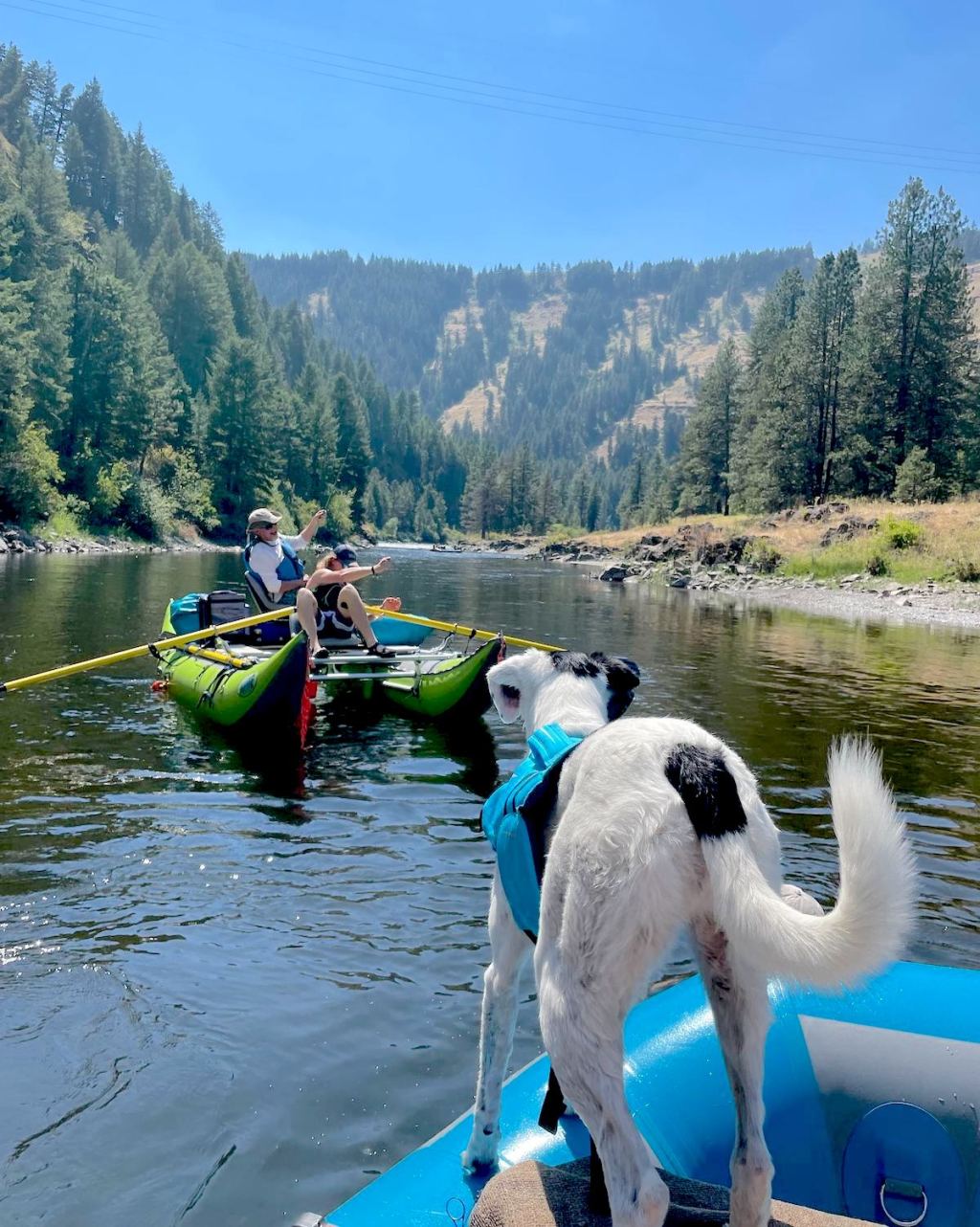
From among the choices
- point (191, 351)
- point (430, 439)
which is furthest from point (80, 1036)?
point (430, 439)

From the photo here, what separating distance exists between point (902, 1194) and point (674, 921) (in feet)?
4.71

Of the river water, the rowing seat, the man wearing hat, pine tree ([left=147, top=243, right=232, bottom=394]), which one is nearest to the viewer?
the river water

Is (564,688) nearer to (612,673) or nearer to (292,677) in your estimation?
(612,673)

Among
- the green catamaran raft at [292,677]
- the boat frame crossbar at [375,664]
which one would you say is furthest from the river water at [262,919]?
the boat frame crossbar at [375,664]

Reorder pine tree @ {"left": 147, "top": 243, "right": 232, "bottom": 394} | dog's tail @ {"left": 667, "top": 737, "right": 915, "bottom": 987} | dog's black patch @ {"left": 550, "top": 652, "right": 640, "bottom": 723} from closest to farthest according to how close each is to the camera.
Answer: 1. dog's tail @ {"left": 667, "top": 737, "right": 915, "bottom": 987}
2. dog's black patch @ {"left": 550, "top": 652, "right": 640, "bottom": 723}
3. pine tree @ {"left": 147, "top": 243, "right": 232, "bottom": 394}

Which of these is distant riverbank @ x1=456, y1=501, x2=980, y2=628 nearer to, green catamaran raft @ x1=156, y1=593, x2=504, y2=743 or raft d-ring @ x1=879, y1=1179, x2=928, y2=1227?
green catamaran raft @ x1=156, y1=593, x2=504, y2=743

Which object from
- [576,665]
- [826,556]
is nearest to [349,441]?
[826,556]

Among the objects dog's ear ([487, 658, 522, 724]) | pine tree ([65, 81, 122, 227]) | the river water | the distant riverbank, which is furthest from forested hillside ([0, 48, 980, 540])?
dog's ear ([487, 658, 522, 724])

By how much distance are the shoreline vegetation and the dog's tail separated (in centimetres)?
2610

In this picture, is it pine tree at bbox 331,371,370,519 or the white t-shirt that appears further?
pine tree at bbox 331,371,370,519

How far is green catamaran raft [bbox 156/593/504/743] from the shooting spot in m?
10.4

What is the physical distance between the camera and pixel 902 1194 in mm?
2992

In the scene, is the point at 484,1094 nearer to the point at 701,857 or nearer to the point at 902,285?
the point at 701,857

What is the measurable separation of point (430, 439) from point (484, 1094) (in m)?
147
